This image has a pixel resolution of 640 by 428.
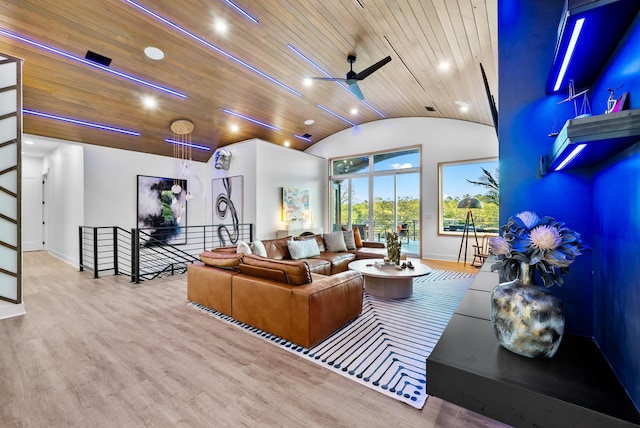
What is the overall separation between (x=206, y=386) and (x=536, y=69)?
2.85 metres

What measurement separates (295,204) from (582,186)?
21.6 feet

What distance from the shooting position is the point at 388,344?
99.3 inches

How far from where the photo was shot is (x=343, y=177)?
8438 millimetres

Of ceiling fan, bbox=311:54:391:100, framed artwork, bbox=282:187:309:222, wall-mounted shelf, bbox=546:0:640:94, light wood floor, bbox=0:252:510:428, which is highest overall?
ceiling fan, bbox=311:54:391:100

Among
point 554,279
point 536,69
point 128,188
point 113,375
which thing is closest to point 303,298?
point 113,375

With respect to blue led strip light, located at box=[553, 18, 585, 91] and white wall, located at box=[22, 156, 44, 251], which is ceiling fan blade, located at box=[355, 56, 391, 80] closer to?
blue led strip light, located at box=[553, 18, 585, 91]

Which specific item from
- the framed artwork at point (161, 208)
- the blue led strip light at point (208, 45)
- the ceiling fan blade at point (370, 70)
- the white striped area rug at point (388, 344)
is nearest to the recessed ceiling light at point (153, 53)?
the blue led strip light at point (208, 45)

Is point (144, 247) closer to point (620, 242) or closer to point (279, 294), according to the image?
point (279, 294)

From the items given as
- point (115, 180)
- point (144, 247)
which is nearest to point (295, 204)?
point (144, 247)

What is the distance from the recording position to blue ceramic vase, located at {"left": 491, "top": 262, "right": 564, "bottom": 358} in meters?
1.07

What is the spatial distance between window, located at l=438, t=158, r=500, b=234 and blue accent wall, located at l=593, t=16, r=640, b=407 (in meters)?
5.75

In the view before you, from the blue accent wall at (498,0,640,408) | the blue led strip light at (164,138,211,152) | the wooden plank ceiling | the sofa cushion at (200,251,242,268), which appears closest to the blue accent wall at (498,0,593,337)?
the blue accent wall at (498,0,640,408)

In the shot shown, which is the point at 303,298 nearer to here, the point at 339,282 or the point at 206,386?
the point at 339,282

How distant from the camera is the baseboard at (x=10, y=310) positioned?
3.15m
